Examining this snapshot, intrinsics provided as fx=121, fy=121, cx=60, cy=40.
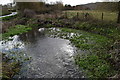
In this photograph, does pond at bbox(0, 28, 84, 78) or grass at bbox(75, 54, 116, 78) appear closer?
grass at bbox(75, 54, 116, 78)

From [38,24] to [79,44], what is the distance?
14.0 metres

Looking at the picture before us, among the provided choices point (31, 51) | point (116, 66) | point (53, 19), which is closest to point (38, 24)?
point (53, 19)

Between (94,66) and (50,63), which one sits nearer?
(94,66)

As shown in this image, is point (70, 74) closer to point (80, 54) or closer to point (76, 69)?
point (76, 69)

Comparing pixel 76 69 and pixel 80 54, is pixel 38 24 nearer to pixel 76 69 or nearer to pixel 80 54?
pixel 80 54

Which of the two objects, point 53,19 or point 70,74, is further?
point 53,19

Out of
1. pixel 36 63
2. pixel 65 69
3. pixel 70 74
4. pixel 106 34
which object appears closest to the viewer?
pixel 70 74

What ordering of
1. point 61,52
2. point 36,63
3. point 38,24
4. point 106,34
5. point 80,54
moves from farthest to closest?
point 38,24
point 106,34
point 61,52
point 80,54
point 36,63

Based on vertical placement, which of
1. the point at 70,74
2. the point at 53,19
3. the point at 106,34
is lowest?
the point at 70,74

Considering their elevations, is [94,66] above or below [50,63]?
above

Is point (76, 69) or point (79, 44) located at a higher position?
point (79, 44)

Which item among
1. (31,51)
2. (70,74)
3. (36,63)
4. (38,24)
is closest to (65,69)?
(70,74)

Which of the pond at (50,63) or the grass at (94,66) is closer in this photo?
the grass at (94,66)

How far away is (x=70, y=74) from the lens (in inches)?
286
